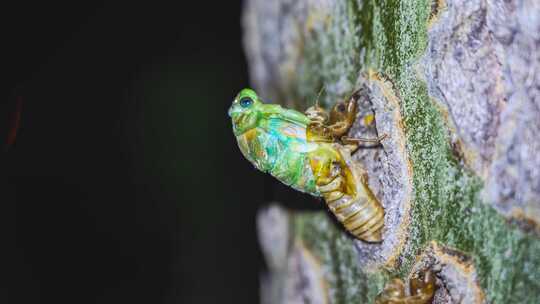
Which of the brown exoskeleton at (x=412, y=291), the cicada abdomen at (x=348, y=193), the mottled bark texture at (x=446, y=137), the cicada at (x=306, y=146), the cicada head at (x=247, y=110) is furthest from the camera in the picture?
the cicada head at (x=247, y=110)

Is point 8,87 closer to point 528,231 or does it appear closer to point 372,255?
point 372,255

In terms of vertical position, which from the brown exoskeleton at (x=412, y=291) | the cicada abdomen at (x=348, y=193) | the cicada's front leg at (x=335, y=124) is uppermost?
the cicada's front leg at (x=335, y=124)

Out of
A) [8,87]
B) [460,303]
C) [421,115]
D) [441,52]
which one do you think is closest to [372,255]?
[460,303]

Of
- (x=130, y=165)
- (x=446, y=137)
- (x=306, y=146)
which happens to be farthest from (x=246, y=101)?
(x=130, y=165)

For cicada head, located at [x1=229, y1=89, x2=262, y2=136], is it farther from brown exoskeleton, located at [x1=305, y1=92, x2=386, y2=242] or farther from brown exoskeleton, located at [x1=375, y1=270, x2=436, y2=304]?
brown exoskeleton, located at [x1=375, y1=270, x2=436, y2=304]

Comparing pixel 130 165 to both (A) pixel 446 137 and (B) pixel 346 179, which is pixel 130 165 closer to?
(B) pixel 346 179

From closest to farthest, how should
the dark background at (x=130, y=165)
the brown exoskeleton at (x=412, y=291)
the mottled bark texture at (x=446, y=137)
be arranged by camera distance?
the mottled bark texture at (x=446, y=137)
the brown exoskeleton at (x=412, y=291)
the dark background at (x=130, y=165)

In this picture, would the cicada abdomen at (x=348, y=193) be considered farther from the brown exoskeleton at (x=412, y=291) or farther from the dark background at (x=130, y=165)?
the dark background at (x=130, y=165)

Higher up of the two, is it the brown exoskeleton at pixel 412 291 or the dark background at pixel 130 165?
the dark background at pixel 130 165

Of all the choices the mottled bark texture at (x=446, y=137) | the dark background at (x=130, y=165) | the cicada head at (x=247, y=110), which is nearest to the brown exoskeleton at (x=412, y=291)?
the mottled bark texture at (x=446, y=137)
